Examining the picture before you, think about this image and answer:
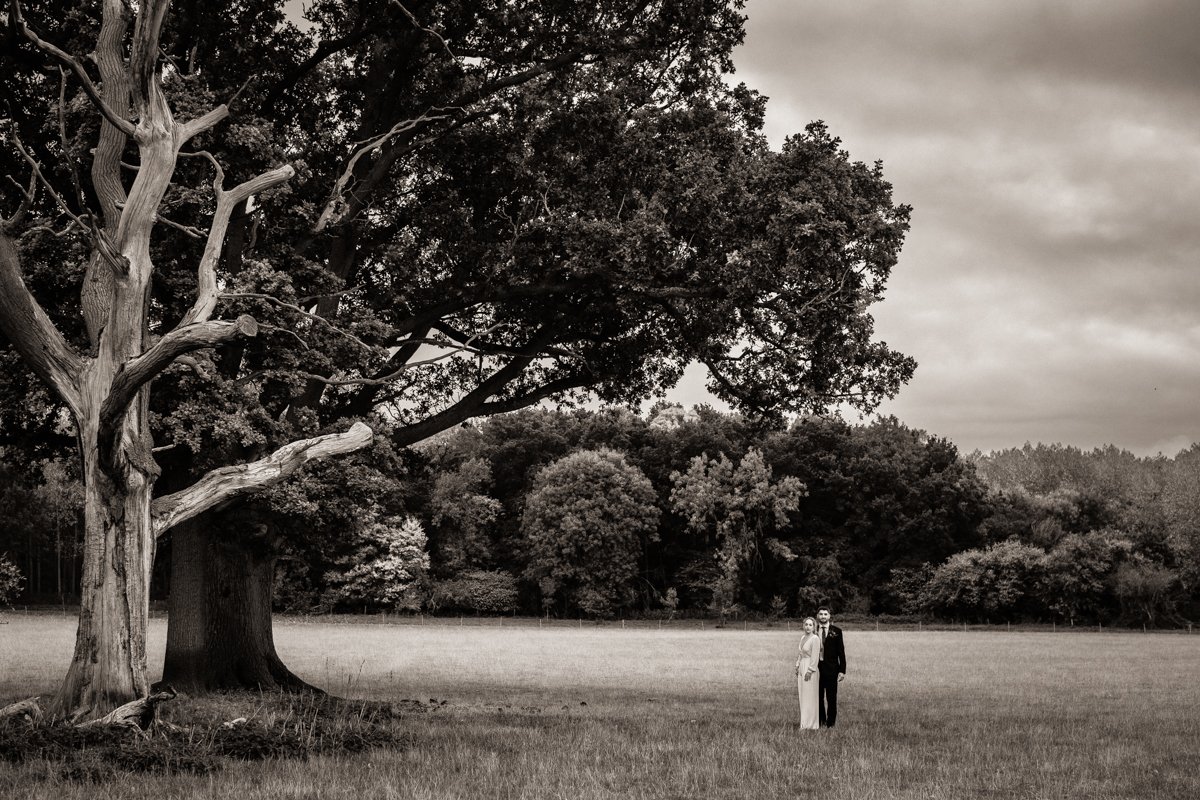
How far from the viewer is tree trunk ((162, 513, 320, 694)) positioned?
19234 millimetres

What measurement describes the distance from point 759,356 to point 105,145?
470 inches

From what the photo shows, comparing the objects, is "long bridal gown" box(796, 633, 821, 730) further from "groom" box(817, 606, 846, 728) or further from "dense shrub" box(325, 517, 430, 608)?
"dense shrub" box(325, 517, 430, 608)

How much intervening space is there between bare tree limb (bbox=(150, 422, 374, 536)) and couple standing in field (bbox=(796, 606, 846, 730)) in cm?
774

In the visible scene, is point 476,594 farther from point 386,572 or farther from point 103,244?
point 103,244

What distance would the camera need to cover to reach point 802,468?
85.0 m

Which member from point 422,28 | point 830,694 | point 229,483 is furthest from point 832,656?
point 422,28

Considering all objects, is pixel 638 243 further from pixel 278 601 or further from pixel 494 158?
pixel 278 601

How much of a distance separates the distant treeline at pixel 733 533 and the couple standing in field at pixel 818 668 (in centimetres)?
5371

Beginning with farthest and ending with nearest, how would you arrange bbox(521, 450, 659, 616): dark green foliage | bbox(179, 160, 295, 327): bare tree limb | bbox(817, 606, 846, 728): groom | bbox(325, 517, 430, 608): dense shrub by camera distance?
1. bbox(521, 450, 659, 616): dark green foliage
2. bbox(325, 517, 430, 608): dense shrub
3. bbox(817, 606, 846, 728): groom
4. bbox(179, 160, 295, 327): bare tree limb

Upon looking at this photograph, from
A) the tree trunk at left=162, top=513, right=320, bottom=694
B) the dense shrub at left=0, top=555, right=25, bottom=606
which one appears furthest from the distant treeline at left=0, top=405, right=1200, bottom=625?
the tree trunk at left=162, top=513, right=320, bottom=694

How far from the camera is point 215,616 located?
64.7 ft

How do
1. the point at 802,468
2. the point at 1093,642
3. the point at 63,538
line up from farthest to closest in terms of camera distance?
the point at 63,538, the point at 802,468, the point at 1093,642

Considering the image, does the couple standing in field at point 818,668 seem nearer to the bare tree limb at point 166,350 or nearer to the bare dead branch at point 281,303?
the bare dead branch at point 281,303

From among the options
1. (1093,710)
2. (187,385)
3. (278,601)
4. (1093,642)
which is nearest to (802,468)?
(1093,642)
